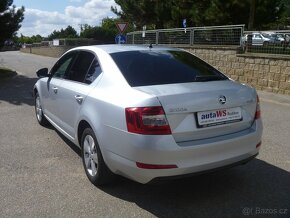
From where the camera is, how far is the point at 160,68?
458 cm

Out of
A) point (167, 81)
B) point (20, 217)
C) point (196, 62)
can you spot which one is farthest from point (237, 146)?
point (20, 217)

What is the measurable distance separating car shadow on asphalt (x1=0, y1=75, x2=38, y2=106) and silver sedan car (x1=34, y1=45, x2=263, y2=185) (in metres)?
5.88

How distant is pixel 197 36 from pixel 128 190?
12529mm

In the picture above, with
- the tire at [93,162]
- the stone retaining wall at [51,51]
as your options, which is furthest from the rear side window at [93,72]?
the stone retaining wall at [51,51]

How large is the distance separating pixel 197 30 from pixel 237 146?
494 inches

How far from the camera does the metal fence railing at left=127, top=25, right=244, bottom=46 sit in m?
14.1

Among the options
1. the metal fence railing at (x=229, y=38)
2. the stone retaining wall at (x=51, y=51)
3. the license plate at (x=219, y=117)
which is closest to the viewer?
the license plate at (x=219, y=117)

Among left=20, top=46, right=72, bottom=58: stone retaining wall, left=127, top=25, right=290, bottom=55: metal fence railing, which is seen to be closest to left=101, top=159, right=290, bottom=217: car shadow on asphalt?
left=127, top=25, right=290, bottom=55: metal fence railing

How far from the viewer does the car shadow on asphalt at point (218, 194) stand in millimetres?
3850

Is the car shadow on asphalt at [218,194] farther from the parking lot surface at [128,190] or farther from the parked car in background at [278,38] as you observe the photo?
the parked car in background at [278,38]

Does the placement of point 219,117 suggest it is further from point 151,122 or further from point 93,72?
point 93,72

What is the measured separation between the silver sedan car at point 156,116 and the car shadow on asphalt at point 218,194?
35 cm

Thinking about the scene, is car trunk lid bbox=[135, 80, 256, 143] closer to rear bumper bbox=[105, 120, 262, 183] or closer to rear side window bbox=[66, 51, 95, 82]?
rear bumper bbox=[105, 120, 262, 183]

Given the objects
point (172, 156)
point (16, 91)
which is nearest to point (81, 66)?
point (172, 156)
